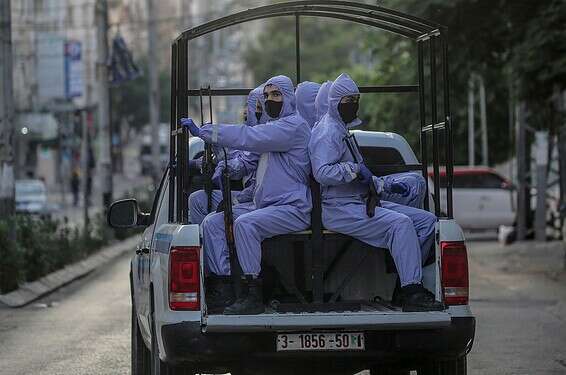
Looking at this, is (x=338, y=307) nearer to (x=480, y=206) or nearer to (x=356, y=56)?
(x=480, y=206)

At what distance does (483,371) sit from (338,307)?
3.41m

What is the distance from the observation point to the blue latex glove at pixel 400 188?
9328 millimetres

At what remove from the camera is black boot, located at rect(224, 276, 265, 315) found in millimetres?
8281

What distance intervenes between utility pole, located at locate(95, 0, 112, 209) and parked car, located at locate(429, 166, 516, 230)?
7.84 metres

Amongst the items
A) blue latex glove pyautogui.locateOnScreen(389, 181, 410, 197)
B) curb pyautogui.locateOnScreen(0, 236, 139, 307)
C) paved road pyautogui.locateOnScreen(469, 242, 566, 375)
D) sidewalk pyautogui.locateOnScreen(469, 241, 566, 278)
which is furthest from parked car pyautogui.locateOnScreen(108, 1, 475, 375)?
sidewalk pyautogui.locateOnScreen(469, 241, 566, 278)

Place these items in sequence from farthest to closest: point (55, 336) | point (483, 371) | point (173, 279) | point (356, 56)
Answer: point (356, 56)
point (55, 336)
point (483, 371)
point (173, 279)

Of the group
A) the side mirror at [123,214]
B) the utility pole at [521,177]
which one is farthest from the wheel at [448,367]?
the utility pole at [521,177]

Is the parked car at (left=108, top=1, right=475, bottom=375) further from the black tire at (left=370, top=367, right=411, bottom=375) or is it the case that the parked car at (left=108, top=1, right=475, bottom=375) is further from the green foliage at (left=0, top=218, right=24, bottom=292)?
the green foliage at (left=0, top=218, right=24, bottom=292)

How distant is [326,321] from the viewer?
27.2 ft

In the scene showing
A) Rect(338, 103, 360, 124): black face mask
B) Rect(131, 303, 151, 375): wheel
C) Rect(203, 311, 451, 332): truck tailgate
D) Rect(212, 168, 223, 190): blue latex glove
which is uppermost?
Rect(338, 103, 360, 124): black face mask

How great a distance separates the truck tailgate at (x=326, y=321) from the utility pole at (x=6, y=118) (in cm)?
1304

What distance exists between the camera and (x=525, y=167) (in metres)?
34.2

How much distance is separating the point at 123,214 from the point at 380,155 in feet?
5.75

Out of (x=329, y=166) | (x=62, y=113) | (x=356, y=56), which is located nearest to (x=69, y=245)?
(x=329, y=166)
